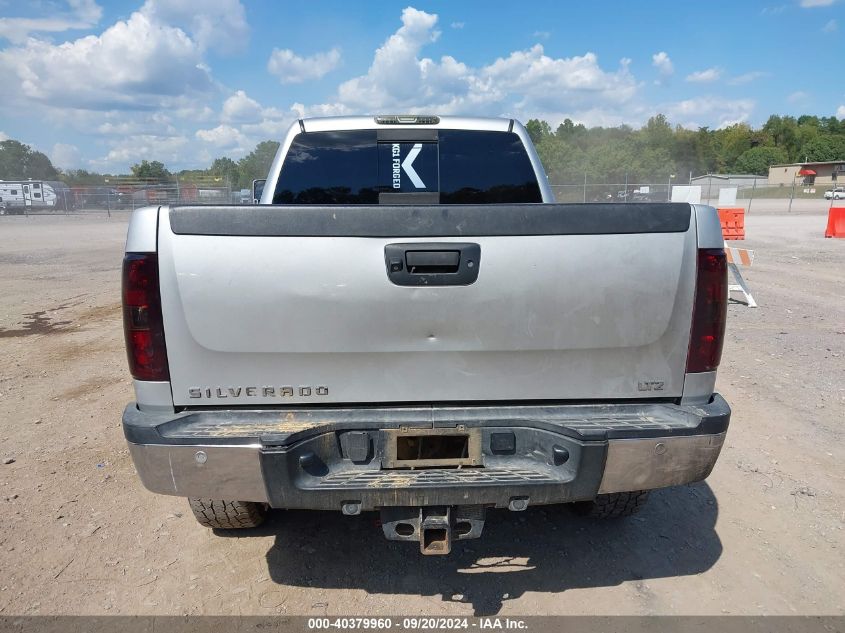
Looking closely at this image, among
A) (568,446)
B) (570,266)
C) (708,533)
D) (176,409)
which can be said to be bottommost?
(708,533)

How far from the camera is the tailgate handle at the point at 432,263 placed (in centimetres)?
227

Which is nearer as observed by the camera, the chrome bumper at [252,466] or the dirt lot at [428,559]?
the chrome bumper at [252,466]

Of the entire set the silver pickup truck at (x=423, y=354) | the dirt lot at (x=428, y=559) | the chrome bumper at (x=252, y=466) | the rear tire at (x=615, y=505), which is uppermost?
the silver pickup truck at (x=423, y=354)

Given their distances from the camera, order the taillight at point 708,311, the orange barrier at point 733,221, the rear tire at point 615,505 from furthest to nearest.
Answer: the orange barrier at point 733,221
the rear tire at point 615,505
the taillight at point 708,311

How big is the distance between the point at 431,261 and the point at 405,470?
2.72ft

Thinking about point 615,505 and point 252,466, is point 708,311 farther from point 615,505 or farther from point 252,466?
point 252,466

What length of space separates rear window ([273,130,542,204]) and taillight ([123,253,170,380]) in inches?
75.1

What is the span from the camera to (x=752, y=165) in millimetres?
93188

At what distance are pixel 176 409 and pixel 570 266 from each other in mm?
1650

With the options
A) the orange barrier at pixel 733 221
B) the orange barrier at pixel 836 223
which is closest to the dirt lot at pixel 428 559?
the orange barrier at pixel 733 221

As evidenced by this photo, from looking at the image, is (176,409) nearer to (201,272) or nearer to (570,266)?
(201,272)

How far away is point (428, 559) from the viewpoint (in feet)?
10.1

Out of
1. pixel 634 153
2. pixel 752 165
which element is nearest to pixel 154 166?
pixel 634 153

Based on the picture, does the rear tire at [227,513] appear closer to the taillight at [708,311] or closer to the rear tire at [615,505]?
the rear tire at [615,505]
